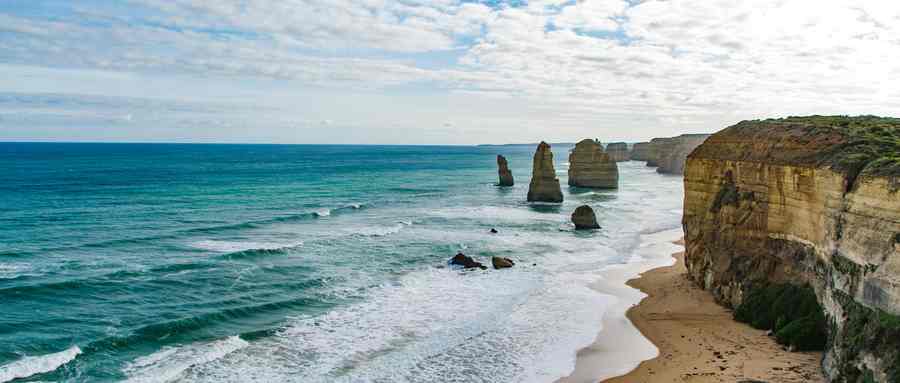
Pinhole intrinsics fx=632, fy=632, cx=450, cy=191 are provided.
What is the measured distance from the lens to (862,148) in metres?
19.9

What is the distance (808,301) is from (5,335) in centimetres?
2840

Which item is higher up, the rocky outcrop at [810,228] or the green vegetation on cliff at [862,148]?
the green vegetation on cliff at [862,148]

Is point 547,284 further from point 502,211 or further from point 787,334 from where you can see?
point 502,211

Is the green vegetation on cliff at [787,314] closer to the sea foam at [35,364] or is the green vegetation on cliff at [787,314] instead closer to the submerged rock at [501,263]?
the submerged rock at [501,263]

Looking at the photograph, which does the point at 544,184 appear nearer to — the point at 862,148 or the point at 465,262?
the point at 465,262

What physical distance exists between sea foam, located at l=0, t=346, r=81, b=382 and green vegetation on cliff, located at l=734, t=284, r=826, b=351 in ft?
79.0

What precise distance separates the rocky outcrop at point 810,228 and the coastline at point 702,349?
2.72 feet

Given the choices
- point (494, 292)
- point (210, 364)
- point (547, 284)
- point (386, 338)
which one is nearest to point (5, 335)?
point (210, 364)

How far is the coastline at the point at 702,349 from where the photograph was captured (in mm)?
19281

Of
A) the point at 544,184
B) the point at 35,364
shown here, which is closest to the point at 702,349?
the point at 35,364

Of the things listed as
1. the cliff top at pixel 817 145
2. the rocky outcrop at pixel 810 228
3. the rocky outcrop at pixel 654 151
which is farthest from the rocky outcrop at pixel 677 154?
the rocky outcrop at pixel 810 228

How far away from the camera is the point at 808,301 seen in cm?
2198

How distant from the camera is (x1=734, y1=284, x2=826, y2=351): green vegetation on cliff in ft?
68.6

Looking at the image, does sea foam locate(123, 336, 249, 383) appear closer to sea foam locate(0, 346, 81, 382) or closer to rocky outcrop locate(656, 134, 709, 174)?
sea foam locate(0, 346, 81, 382)
